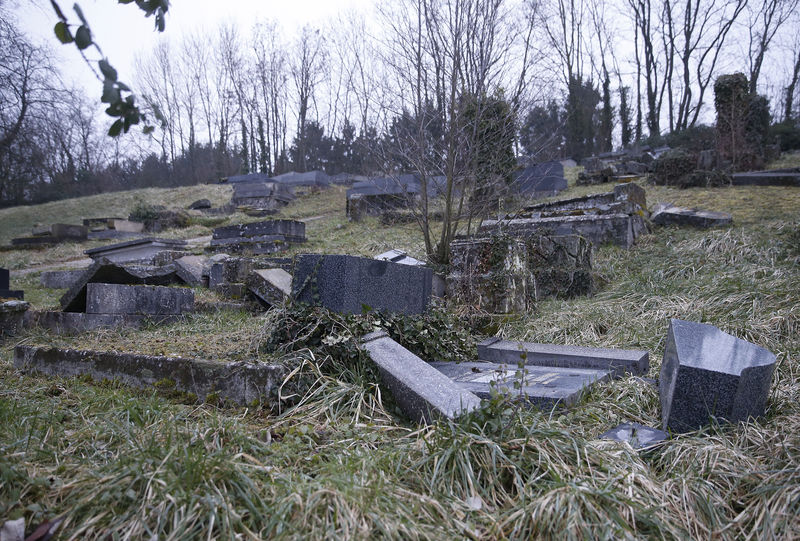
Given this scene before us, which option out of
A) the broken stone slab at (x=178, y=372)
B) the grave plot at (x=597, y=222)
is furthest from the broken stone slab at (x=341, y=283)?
the grave plot at (x=597, y=222)

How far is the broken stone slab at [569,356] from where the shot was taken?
12.3ft

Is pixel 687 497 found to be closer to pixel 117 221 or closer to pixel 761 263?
pixel 761 263

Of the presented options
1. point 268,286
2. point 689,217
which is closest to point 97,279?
point 268,286

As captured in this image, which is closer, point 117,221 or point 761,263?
point 761,263

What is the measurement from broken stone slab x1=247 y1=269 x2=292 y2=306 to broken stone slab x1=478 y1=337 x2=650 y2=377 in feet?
7.76

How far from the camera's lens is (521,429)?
7.48 ft

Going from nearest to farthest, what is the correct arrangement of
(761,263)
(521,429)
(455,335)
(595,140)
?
(521,429), (455,335), (761,263), (595,140)

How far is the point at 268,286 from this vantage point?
5.57m

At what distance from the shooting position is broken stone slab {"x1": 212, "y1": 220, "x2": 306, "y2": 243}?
1141 cm

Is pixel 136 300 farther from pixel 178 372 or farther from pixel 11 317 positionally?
pixel 178 372

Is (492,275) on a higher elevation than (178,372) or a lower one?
higher

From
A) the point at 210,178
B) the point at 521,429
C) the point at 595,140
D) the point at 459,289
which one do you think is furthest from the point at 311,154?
the point at 521,429

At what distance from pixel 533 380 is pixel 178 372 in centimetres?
239

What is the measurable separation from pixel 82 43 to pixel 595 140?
2968 centimetres
